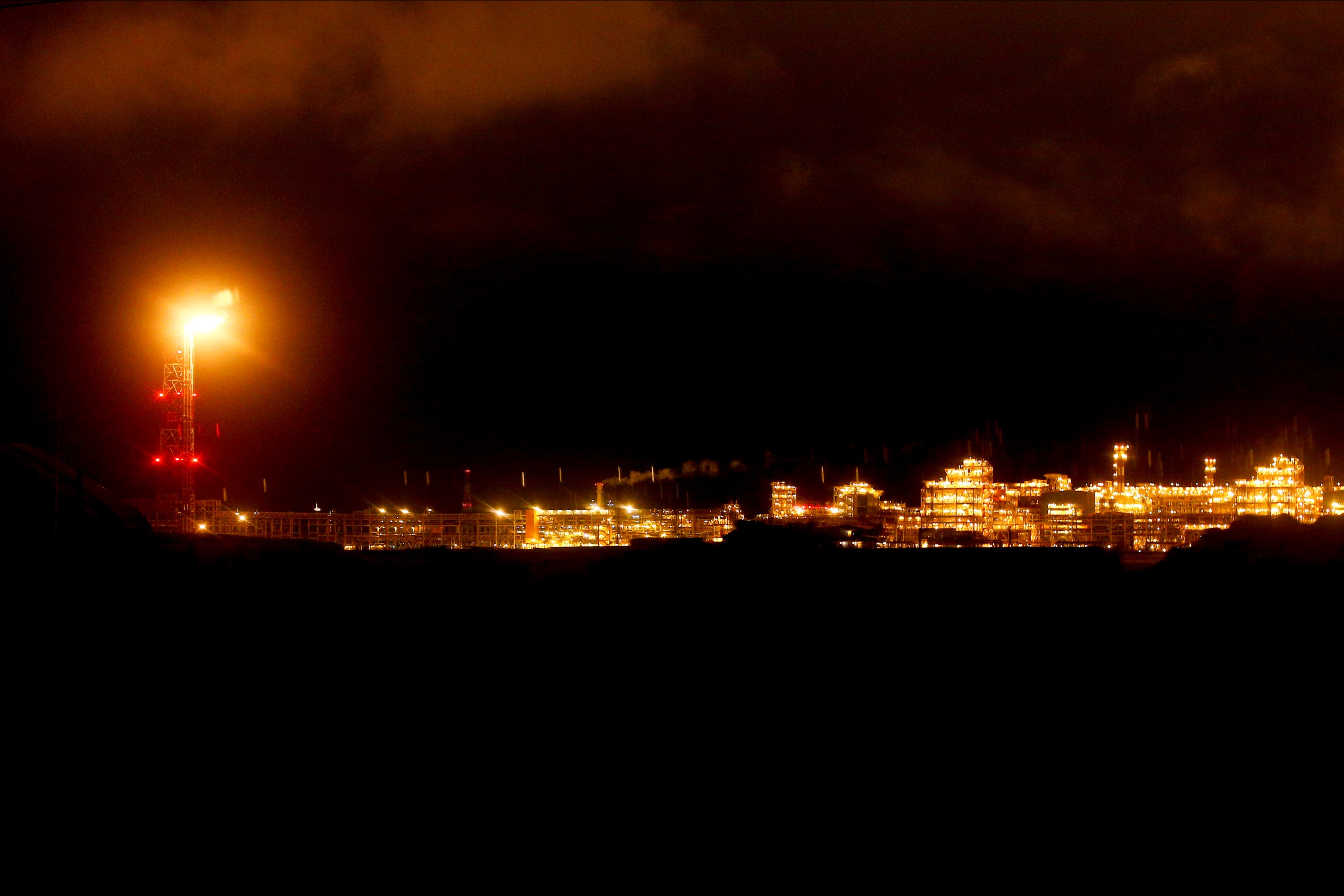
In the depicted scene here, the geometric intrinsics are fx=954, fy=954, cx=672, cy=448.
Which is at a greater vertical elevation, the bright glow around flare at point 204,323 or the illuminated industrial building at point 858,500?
the bright glow around flare at point 204,323

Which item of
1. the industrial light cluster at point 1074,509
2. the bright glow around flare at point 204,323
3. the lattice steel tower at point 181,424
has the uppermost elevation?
the bright glow around flare at point 204,323

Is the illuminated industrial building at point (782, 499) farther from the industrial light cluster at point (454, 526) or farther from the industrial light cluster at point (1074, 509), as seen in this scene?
the industrial light cluster at point (454, 526)

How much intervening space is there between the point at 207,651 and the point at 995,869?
5.87 meters

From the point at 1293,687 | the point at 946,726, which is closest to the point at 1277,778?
the point at 946,726

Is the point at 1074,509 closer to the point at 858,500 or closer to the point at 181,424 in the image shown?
the point at 858,500

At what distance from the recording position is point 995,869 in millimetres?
3848

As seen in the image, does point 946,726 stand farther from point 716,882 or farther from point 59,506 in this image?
point 59,506

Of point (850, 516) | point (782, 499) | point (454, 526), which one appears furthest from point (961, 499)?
point (454, 526)

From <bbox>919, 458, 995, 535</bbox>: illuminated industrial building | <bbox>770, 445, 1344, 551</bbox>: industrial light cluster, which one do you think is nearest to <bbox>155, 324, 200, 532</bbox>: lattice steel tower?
<bbox>770, 445, 1344, 551</bbox>: industrial light cluster

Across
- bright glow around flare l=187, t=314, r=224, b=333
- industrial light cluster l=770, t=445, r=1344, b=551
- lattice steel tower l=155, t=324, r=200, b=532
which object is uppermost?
bright glow around flare l=187, t=314, r=224, b=333

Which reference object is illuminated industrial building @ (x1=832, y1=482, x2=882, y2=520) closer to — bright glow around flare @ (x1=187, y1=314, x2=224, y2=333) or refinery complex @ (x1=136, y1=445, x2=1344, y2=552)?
refinery complex @ (x1=136, y1=445, x2=1344, y2=552)

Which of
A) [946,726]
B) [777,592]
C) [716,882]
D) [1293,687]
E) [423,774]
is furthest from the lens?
[777,592]

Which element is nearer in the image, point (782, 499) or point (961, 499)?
point (961, 499)

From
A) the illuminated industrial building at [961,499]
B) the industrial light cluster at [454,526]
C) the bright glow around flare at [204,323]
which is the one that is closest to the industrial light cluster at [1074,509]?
the illuminated industrial building at [961,499]
